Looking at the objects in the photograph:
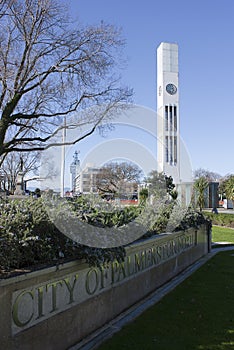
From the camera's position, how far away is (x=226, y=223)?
23375mm

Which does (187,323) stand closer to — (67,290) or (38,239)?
(67,290)

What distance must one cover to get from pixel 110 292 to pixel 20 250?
166cm

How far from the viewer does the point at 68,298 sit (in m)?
4.06

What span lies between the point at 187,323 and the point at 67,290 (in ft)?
5.93

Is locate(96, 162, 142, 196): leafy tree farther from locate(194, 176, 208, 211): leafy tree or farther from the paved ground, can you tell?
locate(194, 176, 208, 211): leafy tree

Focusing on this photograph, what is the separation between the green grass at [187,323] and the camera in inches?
166

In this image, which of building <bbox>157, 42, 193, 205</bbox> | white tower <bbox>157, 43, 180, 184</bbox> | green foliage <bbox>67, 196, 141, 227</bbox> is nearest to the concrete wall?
green foliage <bbox>67, 196, 141, 227</bbox>

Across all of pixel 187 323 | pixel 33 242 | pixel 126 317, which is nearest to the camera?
pixel 33 242

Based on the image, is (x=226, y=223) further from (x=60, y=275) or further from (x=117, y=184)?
(x=60, y=275)

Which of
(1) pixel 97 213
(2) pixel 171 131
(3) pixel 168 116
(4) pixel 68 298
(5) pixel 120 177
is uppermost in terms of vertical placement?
(3) pixel 168 116

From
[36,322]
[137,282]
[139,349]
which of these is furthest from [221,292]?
[36,322]

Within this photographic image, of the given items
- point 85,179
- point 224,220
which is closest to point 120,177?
point 85,179

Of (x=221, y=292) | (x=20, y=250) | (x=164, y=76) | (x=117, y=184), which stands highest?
(x=164, y=76)

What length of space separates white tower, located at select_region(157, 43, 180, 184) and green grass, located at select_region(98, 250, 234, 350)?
4.26m
